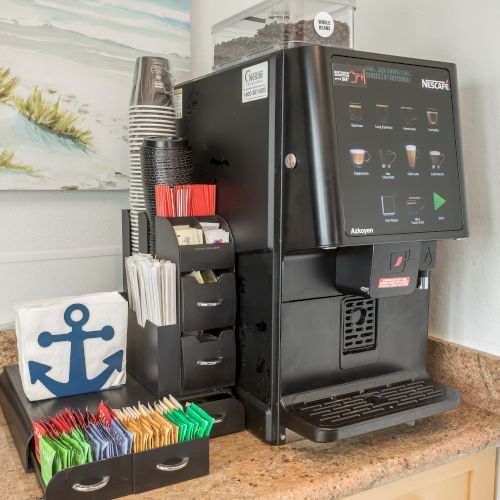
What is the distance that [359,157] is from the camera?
920mm

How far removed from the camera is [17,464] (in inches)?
37.3

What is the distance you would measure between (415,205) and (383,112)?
16cm

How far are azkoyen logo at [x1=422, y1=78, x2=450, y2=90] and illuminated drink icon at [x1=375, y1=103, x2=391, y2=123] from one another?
96 mm

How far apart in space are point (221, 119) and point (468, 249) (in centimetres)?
56

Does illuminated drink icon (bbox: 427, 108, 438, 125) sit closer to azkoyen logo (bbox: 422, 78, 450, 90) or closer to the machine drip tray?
azkoyen logo (bbox: 422, 78, 450, 90)

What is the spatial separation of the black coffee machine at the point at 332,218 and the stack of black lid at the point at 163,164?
5 cm

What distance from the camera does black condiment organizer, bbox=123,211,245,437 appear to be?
1.04 meters

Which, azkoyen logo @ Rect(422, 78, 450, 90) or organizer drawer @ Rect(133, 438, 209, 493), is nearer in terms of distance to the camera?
organizer drawer @ Rect(133, 438, 209, 493)

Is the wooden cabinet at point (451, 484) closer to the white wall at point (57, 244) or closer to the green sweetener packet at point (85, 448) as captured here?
the green sweetener packet at point (85, 448)

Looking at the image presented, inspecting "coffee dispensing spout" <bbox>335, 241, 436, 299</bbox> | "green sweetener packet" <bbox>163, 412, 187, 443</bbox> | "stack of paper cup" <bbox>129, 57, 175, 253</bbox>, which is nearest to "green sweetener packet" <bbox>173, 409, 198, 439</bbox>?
"green sweetener packet" <bbox>163, 412, 187, 443</bbox>

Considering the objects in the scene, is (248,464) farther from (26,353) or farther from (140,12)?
(140,12)

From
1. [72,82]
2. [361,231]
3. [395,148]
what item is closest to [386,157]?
[395,148]

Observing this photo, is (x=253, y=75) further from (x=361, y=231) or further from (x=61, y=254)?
(x=61, y=254)

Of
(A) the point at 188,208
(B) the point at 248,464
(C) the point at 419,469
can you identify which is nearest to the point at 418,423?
(C) the point at 419,469
